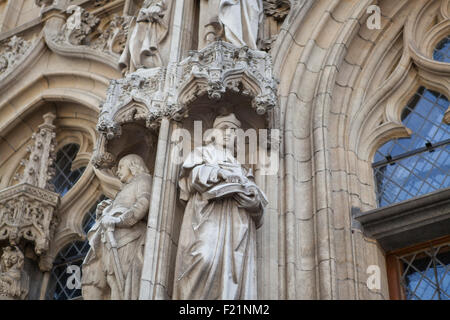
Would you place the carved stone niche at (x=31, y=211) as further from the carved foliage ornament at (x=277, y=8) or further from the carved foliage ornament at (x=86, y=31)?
the carved foliage ornament at (x=277, y=8)

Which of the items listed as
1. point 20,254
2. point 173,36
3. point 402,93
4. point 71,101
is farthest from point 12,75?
point 402,93

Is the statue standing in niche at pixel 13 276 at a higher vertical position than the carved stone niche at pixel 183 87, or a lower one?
lower

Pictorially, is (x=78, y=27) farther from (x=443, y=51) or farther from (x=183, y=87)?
(x=443, y=51)

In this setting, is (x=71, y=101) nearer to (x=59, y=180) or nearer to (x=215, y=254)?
(x=59, y=180)

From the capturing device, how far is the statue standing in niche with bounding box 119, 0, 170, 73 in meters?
9.80

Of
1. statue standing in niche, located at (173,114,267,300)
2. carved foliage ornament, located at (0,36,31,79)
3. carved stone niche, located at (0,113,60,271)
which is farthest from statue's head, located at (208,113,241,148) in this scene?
carved foliage ornament, located at (0,36,31,79)

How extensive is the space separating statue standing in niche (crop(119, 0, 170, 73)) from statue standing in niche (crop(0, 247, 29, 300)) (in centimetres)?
267

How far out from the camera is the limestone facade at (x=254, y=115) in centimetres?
810

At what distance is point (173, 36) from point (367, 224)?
308cm

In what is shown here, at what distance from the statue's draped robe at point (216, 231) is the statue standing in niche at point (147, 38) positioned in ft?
6.44

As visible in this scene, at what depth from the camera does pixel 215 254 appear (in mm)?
7316

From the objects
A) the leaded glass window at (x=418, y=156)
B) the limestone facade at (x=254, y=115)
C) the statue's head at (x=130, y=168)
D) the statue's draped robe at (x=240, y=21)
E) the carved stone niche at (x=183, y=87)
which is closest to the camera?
the limestone facade at (x=254, y=115)

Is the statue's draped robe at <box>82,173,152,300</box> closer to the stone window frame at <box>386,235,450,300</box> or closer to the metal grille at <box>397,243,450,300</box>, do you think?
the stone window frame at <box>386,235,450,300</box>

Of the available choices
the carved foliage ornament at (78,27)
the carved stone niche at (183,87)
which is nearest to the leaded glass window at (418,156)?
the carved stone niche at (183,87)
